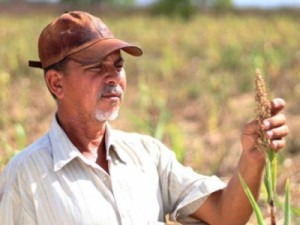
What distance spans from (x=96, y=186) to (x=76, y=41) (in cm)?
50

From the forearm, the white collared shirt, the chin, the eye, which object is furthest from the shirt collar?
the forearm

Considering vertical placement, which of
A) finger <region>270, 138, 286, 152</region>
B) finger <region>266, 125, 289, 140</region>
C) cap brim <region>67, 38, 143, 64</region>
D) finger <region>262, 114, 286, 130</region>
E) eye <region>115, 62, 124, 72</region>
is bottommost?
finger <region>270, 138, 286, 152</region>

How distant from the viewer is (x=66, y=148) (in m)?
2.36

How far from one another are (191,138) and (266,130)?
4412mm

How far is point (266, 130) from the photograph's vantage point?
6.79 ft

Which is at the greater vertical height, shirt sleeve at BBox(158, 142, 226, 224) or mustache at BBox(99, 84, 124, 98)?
mustache at BBox(99, 84, 124, 98)

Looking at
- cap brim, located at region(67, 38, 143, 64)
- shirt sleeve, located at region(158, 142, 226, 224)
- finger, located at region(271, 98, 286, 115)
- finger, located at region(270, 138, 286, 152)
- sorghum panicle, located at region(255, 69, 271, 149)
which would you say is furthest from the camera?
shirt sleeve, located at region(158, 142, 226, 224)

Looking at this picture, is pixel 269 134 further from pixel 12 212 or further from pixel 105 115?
pixel 12 212

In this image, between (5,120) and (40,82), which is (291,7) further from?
(5,120)

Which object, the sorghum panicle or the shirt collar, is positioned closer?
the sorghum panicle

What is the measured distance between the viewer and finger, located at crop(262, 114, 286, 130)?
2.06 m

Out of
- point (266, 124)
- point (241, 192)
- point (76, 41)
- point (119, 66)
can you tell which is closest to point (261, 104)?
point (266, 124)

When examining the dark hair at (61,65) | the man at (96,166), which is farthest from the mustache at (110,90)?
the dark hair at (61,65)

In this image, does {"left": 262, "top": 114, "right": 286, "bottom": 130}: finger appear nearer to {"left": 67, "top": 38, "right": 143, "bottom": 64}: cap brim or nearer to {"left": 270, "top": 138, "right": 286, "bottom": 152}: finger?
{"left": 270, "top": 138, "right": 286, "bottom": 152}: finger
